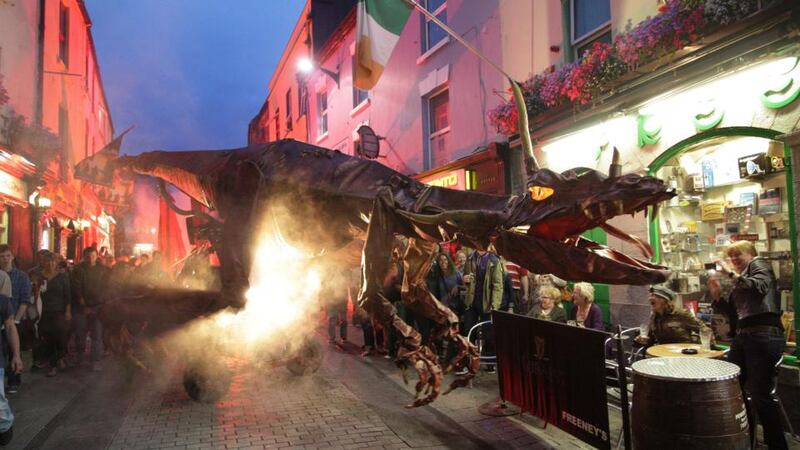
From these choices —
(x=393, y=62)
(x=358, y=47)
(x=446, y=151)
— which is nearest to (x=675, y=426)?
(x=358, y=47)

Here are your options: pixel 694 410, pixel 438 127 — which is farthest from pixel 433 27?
pixel 694 410

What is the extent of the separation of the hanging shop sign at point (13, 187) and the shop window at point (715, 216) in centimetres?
1220

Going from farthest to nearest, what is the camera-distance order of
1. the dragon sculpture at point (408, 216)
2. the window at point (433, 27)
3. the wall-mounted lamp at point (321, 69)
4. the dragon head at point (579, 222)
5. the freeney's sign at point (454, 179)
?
the wall-mounted lamp at point (321, 69) → the window at point (433, 27) → the freeney's sign at point (454, 179) → the dragon sculpture at point (408, 216) → the dragon head at point (579, 222)

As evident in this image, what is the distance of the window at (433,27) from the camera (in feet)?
41.4

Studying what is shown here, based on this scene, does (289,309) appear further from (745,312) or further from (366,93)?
(366,93)

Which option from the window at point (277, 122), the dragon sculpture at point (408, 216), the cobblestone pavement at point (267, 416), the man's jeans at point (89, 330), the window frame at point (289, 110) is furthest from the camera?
the window at point (277, 122)

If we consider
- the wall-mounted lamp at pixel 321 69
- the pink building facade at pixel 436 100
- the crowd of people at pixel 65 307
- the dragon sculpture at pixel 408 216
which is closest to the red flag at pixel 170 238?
the crowd of people at pixel 65 307

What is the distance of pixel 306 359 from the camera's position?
7.56 meters

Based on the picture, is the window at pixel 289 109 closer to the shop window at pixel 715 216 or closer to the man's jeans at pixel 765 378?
the shop window at pixel 715 216

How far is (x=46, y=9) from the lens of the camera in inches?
528

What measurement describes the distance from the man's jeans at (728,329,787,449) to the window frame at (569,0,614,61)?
5.17 m

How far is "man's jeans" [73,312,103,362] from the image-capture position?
29.1 ft

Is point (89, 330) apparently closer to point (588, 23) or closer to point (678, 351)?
point (678, 351)

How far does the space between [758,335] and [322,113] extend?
1817 centimetres
